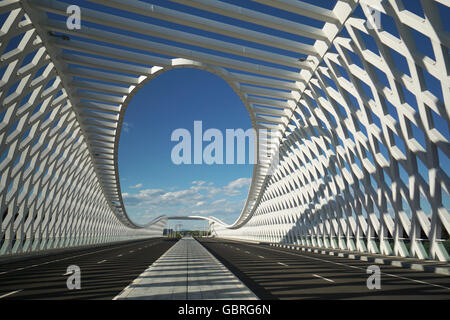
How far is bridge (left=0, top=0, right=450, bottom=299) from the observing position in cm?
1396

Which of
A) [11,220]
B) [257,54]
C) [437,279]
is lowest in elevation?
[437,279]

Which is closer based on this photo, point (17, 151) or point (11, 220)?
point (17, 151)

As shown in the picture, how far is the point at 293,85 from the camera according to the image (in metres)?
28.5

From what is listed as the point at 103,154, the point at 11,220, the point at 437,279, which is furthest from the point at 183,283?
the point at 103,154

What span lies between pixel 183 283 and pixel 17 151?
1832cm

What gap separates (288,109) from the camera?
3391 centimetres

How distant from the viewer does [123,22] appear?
1886cm

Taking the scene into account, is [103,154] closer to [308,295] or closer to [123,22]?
[123,22]

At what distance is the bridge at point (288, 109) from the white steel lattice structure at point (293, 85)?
89 millimetres

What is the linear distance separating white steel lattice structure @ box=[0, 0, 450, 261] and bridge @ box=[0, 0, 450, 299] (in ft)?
0.29

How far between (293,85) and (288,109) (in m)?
5.50

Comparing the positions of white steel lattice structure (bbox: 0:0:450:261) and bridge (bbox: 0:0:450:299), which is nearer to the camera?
bridge (bbox: 0:0:450:299)

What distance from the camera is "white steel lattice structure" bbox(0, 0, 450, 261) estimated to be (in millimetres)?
16734

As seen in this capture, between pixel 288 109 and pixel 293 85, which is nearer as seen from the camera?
pixel 293 85
